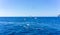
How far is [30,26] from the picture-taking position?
4.20ft

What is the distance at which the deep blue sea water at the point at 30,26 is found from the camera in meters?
1.27

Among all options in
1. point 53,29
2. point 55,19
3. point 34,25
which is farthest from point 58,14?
point 34,25

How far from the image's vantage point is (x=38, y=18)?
1254 millimetres

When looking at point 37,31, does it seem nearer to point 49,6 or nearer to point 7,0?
point 49,6

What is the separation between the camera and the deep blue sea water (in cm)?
127

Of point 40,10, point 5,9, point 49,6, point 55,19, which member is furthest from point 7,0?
point 55,19

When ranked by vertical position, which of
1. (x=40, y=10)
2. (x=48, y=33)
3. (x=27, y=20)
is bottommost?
(x=48, y=33)

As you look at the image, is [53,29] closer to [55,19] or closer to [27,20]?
[55,19]

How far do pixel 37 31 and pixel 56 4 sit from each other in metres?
0.51

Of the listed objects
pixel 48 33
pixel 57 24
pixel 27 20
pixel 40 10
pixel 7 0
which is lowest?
pixel 48 33

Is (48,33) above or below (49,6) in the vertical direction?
below

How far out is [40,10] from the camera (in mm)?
1299

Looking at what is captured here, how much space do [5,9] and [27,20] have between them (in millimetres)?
376

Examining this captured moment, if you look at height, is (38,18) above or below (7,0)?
below
